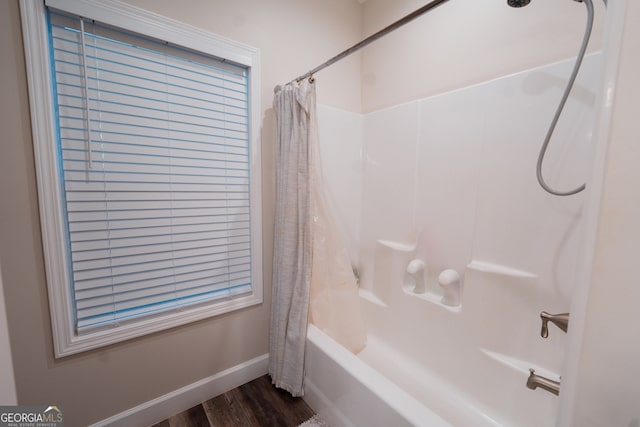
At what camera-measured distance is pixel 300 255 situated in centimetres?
132

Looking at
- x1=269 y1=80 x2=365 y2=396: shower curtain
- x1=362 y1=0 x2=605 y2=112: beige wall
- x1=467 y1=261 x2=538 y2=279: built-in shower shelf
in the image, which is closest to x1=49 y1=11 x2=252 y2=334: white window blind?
x1=269 y1=80 x2=365 y2=396: shower curtain

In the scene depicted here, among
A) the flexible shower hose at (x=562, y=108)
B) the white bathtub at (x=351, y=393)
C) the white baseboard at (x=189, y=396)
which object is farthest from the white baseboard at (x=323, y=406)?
the flexible shower hose at (x=562, y=108)

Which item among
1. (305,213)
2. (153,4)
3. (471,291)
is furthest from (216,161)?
(471,291)

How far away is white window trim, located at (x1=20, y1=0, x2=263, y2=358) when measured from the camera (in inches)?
35.4

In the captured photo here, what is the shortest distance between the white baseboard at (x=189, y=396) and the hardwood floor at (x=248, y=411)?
34 mm

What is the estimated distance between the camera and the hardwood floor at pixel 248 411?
4.14 ft

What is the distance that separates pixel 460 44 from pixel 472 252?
1.16 metres

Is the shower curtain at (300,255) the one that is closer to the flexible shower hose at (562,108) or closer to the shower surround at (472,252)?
the shower surround at (472,252)

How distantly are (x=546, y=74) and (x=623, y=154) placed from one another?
0.97 metres

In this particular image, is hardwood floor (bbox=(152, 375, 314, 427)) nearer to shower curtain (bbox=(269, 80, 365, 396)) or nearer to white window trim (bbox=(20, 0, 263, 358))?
shower curtain (bbox=(269, 80, 365, 396))

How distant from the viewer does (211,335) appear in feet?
4.59

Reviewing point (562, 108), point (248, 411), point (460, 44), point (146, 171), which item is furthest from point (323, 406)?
point (460, 44)

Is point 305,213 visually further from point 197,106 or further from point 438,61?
point 438,61

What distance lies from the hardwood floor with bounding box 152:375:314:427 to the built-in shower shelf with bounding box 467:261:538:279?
3.87ft
